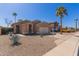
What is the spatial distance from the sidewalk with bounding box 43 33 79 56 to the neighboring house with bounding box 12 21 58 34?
547 millimetres

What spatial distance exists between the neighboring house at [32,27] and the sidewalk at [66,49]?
Result: 55cm

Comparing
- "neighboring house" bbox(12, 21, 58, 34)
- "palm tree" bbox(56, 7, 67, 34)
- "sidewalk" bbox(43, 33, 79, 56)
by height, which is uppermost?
"palm tree" bbox(56, 7, 67, 34)

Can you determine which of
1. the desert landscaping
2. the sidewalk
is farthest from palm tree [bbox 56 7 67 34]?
the sidewalk

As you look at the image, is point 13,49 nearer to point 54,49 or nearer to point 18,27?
point 18,27

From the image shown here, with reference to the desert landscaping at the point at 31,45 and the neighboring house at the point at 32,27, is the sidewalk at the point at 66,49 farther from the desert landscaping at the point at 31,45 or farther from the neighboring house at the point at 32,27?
the neighboring house at the point at 32,27

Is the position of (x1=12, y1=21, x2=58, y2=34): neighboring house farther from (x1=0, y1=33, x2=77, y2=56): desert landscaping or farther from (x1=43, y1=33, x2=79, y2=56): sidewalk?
(x1=43, y1=33, x2=79, y2=56): sidewalk

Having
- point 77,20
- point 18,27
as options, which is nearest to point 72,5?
point 77,20

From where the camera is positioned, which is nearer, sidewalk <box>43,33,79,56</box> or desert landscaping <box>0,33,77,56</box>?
sidewalk <box>43,33,79,56</box>

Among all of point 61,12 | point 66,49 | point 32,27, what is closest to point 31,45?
point 32,27

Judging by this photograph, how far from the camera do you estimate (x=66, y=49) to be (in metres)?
7.70

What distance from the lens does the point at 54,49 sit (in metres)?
7.74

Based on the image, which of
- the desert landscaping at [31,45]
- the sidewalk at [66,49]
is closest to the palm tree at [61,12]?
the desert landscaping at [31,45]

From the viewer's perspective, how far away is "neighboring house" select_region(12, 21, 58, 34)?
25.7 feet

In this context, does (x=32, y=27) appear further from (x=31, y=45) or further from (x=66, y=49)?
(x=66, y=49)
